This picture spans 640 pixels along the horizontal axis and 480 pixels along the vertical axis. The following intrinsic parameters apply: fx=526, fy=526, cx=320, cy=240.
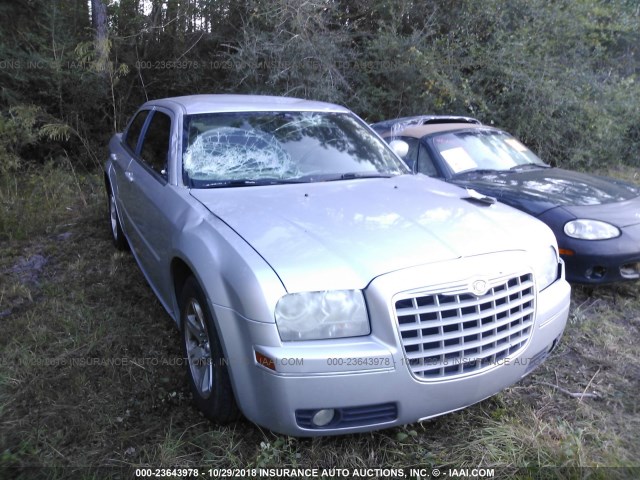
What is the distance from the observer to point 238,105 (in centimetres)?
382

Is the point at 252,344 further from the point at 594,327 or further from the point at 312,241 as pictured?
the point at 594,327

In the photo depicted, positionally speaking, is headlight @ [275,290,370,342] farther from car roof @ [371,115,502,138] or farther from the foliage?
the foliage

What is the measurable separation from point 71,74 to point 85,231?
3210mm

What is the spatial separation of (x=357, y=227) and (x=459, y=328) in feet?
2.30

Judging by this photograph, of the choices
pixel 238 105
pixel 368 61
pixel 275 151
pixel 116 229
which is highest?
pixel 368 61

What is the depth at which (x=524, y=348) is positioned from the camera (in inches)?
98.0

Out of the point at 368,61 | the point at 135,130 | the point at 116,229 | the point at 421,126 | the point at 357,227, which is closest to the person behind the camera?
the point at 357,227

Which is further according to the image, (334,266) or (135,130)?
(135,130)

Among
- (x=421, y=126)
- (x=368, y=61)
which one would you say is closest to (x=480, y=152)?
(x=421, y=126)

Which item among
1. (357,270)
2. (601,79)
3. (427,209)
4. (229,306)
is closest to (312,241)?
(357,270)

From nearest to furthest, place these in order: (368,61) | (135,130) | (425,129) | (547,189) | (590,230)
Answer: (590,230)
(547,189)
(135,130)
(425,129)
(368,61)

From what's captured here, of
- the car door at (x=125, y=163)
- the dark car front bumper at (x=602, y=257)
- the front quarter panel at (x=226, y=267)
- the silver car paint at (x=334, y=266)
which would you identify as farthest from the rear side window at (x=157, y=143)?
the dark car front bumper at (x=602, y=257)

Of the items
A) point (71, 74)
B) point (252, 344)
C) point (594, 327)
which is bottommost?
point (594, 327)

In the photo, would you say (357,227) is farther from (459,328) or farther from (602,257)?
(602,257)
